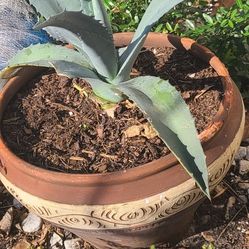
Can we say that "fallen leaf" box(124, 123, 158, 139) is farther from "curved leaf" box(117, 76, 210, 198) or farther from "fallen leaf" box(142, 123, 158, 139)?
"curved leaf" box(117, 76, 210, 198)

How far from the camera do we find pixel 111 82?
5.35 ft

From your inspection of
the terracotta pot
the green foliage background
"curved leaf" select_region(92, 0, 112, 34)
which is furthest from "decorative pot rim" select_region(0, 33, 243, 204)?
the green foliage background

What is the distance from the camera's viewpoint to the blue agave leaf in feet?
8.48

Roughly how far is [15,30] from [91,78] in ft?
3.87

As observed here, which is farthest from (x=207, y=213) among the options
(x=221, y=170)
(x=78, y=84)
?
(x=78, y=84)

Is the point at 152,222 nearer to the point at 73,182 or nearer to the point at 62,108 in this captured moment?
the point at 73,182

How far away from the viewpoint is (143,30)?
1.55 meters

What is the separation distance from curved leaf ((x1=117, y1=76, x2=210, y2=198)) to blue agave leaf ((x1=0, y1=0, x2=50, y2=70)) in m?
1.20

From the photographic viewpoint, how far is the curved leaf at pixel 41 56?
1559 millimetres

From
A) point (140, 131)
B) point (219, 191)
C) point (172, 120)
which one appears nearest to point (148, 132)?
point (140, 131)

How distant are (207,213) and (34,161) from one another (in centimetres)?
73

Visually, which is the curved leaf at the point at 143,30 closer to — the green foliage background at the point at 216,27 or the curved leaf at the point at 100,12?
the curved leaf at the point at 100,12

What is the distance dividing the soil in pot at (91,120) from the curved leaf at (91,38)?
159 mm

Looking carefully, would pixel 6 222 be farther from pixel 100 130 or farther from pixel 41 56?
pixel 41 56
